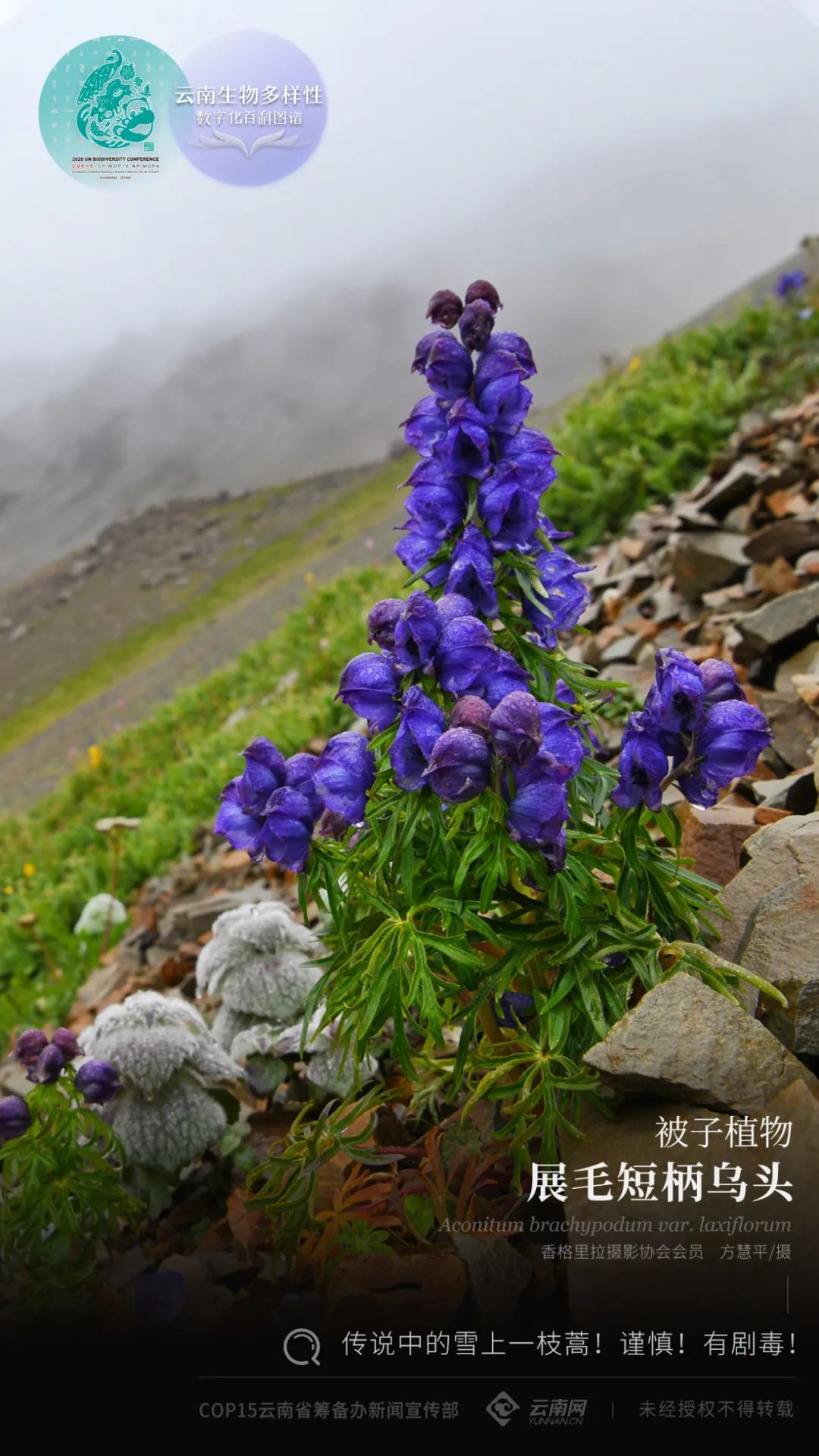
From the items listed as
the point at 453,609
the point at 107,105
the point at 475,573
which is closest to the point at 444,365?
the point at 475,573

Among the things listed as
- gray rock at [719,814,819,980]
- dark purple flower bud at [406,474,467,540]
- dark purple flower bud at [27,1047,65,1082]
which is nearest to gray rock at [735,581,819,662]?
gray rock at [719,814,819,980]

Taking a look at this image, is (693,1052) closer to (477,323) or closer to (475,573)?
(475,573)

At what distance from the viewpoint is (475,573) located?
1.55 meters

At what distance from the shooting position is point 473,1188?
153cm

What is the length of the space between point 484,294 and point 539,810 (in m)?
0.84

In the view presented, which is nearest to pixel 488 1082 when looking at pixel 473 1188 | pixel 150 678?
pixel 473 1188

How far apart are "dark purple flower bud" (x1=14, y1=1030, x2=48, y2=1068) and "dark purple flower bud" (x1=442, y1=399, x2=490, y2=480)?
41.8 inches

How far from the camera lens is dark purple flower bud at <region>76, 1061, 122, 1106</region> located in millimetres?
1775

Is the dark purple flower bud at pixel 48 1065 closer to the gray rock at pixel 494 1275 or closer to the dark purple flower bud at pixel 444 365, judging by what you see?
the gray rock at pixel 494 1275

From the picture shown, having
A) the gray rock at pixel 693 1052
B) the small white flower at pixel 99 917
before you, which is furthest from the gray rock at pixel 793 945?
the small white flower at pixel 99 917

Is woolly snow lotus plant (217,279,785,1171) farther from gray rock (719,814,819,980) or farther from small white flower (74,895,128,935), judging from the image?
small white flower (74,895,128,935)

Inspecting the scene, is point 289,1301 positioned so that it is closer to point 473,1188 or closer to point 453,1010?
point 473,1188

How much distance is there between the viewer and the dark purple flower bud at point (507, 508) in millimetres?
1573

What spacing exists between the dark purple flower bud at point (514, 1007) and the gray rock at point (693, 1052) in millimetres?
241
